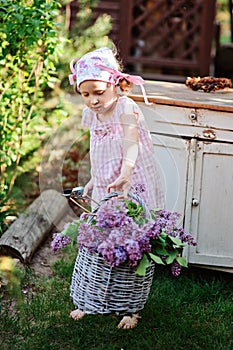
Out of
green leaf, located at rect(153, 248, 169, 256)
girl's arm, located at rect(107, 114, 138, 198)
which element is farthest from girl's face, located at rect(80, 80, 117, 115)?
green leaf, located at rect(153, 248, 169, 256)

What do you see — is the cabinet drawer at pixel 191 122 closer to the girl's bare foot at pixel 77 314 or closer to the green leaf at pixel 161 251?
the green leaf at pixel 161 251

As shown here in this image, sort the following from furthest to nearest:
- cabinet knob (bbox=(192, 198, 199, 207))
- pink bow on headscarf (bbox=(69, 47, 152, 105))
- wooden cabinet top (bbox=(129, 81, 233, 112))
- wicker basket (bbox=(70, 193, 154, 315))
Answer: cabinet knob (bbox=(192, 198, 199, 207)), wooden cabinet top (bbox=(129, 81, 233, 112)), pink bow on headscarf (bbox=(69, 47, 152, 105)), wicker basket (bbox=(70, 193, 154, 315))

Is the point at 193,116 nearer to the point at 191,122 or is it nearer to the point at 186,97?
the point at 191,122

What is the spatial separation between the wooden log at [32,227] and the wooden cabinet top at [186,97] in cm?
88

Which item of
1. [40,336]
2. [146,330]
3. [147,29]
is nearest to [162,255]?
[146,330]

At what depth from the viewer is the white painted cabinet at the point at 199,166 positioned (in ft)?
12.2

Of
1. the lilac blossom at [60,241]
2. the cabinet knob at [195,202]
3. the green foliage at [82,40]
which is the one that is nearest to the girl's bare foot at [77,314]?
the lilac blossom at [60,241]

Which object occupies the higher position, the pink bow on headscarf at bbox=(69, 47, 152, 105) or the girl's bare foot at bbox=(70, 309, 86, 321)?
the pink bow on headscarf at bbox=(69, 47, 152, 105)

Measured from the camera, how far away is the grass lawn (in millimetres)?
3188

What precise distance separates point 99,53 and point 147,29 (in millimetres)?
4981

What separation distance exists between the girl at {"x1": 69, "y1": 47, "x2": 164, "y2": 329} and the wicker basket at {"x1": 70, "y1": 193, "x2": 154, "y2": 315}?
0.35ft

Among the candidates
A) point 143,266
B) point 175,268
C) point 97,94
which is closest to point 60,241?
point 143,266

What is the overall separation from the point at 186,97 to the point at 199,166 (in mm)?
421

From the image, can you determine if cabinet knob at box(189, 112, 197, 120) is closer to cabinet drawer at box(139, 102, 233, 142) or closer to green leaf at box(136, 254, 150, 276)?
cabinet drawer at box(139, 102, 233, 142)
